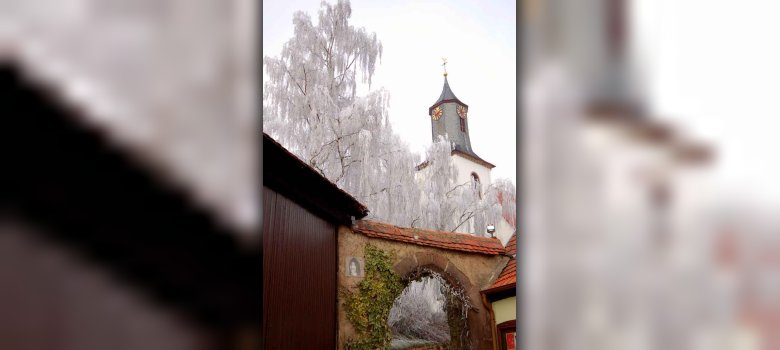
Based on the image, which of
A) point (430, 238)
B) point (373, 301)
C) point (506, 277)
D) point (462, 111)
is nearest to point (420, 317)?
point (506, 277)

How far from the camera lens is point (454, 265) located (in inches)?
234

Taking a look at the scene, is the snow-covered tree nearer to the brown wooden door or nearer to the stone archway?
the stone archway

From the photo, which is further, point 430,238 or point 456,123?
point 456,123

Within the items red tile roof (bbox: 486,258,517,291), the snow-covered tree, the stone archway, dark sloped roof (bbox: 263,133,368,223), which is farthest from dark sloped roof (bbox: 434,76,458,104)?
dark sloped roof (bbox: 263,133,368,223)

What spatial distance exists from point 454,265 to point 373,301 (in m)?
1.25

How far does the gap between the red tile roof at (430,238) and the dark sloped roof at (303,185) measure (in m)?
0.25

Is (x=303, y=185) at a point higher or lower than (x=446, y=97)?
lower

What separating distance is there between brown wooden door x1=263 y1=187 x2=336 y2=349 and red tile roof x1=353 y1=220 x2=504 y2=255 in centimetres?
46

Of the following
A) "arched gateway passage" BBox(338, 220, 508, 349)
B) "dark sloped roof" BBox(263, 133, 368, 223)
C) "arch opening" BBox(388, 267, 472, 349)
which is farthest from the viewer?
"arch opening" BBox(388, 267, 472, 349)

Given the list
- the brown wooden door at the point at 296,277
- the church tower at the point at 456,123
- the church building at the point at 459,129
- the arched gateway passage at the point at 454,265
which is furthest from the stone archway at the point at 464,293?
the church tower at the point at 456,123

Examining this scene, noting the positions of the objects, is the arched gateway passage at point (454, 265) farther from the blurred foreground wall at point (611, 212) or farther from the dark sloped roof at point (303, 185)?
the blurred foreground wall at point (611, 212)

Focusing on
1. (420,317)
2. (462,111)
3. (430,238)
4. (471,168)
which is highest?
(462,111)

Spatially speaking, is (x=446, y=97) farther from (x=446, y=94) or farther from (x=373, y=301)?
(x=373, y=301)

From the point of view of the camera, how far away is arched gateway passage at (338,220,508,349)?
545 centimetres
